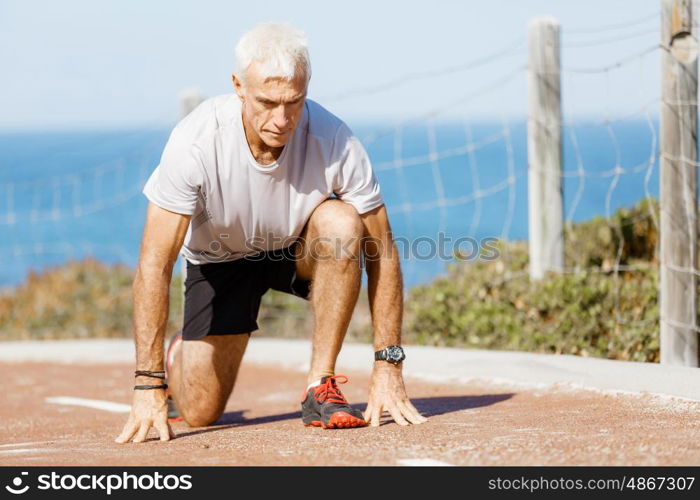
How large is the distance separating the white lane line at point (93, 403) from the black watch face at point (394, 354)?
211cm

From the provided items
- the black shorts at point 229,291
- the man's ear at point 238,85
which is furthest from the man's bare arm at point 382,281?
the man's ear at point 238,85

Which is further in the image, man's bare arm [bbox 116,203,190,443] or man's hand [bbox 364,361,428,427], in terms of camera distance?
man's hand [bbox 364,361,428,427]

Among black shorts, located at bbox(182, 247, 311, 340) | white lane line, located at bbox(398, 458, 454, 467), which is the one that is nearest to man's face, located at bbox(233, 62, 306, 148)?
black shorts, located at bbox(182, 247, 311, 340)

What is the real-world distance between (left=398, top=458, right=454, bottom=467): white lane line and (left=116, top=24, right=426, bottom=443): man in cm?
79

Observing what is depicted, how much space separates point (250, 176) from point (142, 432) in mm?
1120

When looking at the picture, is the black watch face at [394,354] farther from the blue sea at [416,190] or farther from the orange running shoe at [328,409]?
the blue sea at [416,190]

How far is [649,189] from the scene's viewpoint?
7312mm

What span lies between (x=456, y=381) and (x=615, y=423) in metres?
2.06

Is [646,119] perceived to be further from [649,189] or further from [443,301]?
Answer: [443,301]

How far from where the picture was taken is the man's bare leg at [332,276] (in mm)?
4797

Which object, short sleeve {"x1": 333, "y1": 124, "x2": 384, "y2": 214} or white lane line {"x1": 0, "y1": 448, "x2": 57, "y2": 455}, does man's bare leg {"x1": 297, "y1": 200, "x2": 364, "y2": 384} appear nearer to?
short sleeve {"x1": 333, "y1": 124, "x2": 384, "y2": 214}

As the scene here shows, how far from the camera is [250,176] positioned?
478cm

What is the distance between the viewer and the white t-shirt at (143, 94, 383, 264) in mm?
4621
